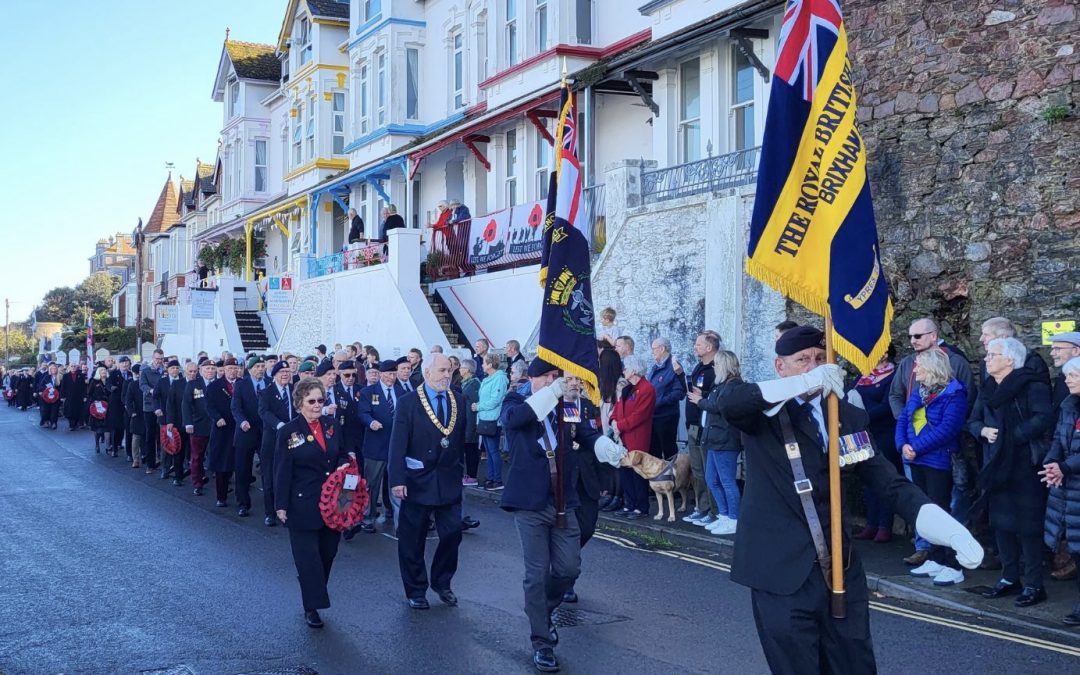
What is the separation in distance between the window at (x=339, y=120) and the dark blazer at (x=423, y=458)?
3022 centimetres

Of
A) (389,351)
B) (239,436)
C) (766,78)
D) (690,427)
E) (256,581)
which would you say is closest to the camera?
(256,581)

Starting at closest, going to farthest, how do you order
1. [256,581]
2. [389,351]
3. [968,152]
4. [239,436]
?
[256,581]
[968,152]
[239,436]
[389,351]

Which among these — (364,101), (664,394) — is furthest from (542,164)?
(664,394)

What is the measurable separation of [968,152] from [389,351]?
16.5 meters

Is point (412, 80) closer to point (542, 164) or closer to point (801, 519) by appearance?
point (542, 164)

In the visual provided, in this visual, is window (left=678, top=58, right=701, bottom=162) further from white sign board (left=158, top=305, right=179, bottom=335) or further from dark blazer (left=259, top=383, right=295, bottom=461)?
white sign board (left=158, top=305, right=179, bottom=335)

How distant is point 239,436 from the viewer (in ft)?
47.9

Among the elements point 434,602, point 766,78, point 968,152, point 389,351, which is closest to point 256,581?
point 434,602

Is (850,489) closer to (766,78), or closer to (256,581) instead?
(256,581)

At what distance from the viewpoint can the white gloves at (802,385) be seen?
4.50 m

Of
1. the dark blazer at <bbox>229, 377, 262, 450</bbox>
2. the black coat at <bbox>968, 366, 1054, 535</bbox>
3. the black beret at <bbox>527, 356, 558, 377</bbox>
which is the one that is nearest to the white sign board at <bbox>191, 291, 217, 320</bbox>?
the dark blazer at <bbox>229, 377, 262, 450</bbox>

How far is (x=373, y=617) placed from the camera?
8445 mm

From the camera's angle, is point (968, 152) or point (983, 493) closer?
point (983, 493)

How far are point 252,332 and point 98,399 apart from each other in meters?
12.3
